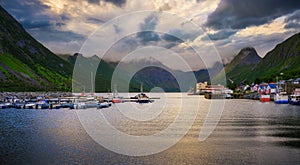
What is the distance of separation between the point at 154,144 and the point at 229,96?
548 ft

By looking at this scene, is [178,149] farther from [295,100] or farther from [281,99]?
[281,99]

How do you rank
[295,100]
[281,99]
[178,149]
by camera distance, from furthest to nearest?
[281,99]
[295,100]
[178,149]

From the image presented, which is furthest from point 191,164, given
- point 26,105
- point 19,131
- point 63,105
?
point 26,105

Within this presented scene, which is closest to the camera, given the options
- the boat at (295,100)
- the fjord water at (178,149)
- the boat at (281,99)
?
the fjord water at (178,149)

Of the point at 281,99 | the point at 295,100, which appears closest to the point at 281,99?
the point at 281,99

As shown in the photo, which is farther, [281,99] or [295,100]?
[281,99]

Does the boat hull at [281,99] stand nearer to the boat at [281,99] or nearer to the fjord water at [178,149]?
the boat at [281,99]

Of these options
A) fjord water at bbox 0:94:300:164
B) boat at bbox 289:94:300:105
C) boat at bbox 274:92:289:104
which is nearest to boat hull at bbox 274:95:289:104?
boat at bbox 274:92:289:104

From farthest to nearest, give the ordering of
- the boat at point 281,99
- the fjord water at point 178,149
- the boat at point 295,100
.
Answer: the boat at point 281,99 → the boat at point 295,100 → the fjord water at point 178,149

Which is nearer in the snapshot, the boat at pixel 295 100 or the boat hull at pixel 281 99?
the boat at pixel 295 100

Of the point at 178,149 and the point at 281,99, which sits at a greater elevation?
the point at 281,99

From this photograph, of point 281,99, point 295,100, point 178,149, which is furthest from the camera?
point 281,99

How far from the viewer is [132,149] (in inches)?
1334

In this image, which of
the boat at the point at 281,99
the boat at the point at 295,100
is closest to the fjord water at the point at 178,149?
the boat at the point at 295,100
